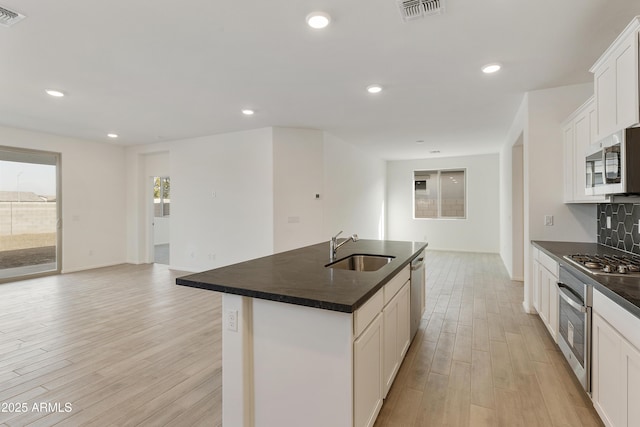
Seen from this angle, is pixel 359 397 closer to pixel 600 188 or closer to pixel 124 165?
pixel 600 188

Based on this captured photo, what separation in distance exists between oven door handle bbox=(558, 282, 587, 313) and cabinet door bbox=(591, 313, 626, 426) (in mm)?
124

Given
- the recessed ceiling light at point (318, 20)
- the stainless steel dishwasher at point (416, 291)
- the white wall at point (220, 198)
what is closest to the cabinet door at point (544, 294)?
the stainless steel dishwasher at point (416, 291)

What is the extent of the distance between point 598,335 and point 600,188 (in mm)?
1180

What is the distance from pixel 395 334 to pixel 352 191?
499 centimetres

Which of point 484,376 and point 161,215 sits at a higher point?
point 161,215

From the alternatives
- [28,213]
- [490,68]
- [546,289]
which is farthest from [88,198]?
[546,289]

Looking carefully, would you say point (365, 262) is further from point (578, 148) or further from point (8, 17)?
point (8, 17)

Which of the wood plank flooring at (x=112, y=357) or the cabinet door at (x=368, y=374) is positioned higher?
the cabinet door at (x=368, y=374)

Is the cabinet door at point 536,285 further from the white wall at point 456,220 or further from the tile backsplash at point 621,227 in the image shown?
the white wall at point 456,220

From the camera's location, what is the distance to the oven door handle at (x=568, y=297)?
199 cm

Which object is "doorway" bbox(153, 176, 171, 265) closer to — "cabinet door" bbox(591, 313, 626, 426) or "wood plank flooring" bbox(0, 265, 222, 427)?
"wood plank flooring" bbox(0, 265, 222, 427)

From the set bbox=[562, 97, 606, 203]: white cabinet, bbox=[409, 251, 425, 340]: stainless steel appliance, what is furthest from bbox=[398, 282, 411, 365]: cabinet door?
bbox=[562, 97, 606, 203]: white cabinet

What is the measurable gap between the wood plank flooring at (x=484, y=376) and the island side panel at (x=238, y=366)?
0.81 m

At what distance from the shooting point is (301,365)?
62.2 inches
